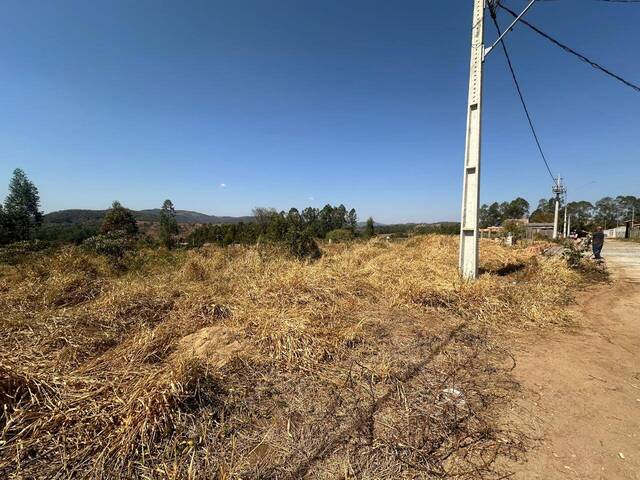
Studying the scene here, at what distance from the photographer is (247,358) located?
8.67 ft

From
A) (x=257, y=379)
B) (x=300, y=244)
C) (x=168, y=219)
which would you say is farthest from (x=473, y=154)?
(x=168, y=219)

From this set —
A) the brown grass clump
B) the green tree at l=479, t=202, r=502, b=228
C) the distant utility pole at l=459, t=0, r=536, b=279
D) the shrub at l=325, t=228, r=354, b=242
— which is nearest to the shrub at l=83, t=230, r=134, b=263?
the brown grass clump

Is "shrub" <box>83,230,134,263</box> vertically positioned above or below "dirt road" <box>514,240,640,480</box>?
above

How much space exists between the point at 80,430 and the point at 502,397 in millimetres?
3023

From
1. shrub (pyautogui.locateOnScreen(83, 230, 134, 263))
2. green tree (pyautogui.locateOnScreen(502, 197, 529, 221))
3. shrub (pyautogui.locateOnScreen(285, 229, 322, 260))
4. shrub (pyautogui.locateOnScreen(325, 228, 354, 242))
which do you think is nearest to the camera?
shrub (pyautogui.locateOnScreen(83, 230, 134, 263))

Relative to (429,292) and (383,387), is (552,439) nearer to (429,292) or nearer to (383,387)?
(383,387)

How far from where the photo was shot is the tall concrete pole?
17.3 feet

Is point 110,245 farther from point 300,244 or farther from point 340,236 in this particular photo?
point 340,236

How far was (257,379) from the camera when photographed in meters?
2.35

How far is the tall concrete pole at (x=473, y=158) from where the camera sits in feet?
17.3

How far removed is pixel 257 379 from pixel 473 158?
5540mm

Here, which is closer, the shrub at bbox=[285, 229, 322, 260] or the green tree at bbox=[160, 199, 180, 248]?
the shrub at bbox=[285, 229, 322, 260]

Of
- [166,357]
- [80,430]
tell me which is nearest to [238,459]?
[80,430]

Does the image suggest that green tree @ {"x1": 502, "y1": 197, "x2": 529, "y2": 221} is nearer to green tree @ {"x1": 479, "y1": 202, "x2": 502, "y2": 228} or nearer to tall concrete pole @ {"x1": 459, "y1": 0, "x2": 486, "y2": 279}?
green tree @ {"x1": 479, "y1": 202, "x2": 502, "y2": 228}
